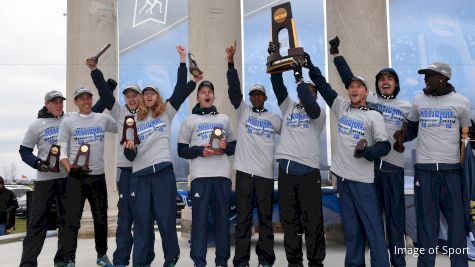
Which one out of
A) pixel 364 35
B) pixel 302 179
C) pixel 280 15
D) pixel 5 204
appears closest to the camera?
pixel 302 179

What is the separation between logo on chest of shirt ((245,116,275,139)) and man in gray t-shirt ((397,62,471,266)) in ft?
5.65

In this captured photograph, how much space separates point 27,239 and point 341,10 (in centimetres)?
611

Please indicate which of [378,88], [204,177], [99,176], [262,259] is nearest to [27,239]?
[99,176]

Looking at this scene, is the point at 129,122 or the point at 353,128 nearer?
the point at 353,128

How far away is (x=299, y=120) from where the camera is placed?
5469mm

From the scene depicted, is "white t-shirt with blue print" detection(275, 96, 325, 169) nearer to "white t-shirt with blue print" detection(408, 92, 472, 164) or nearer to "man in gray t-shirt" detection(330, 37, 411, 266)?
"man in gray t-shirt" detection(330, 37, 411, 266)

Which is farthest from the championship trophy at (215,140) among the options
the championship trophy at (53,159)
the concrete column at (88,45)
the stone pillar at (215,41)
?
the concrete column at (88,45)

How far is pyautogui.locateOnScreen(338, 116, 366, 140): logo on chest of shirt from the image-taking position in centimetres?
501

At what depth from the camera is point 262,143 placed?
5637 mm

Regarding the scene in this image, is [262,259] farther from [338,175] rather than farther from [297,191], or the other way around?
[338,175]

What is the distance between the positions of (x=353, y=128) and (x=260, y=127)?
3.87 feet

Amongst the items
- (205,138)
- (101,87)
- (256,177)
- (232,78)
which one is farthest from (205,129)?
(101,87)

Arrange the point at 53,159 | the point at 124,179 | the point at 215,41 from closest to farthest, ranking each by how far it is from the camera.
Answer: the point at 53,159
the point at 124,179
the point at 215,41

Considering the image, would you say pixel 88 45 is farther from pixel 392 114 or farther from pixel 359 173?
pixel 359 173
